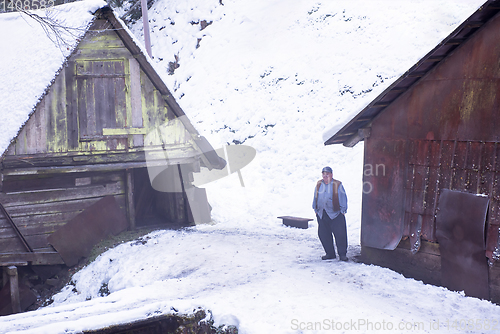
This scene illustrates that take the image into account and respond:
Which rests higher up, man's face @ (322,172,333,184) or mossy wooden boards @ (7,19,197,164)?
mossy wooden boards @ (7,19,197,164)

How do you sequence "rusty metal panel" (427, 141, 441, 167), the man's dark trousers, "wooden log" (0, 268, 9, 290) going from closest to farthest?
1. "rusty metal panel" (427, 141, 441, 167)
2. the man's dark trousers
3. "wooden log" (0, 268, 9, 290)

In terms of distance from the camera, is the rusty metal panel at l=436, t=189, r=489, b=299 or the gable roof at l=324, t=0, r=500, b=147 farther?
the rusty metal panel at l=436, t=189, r=489, b=299

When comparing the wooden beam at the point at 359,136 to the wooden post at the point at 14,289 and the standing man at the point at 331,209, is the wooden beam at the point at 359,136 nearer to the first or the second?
the standing man at the point at 331,209

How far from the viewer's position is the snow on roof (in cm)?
826

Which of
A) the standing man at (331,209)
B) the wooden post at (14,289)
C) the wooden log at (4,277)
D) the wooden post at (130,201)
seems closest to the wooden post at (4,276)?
the wooden log at (4,277)

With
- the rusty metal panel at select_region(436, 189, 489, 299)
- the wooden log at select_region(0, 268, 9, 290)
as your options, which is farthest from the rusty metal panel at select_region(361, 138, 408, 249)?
the wooden log at select_region(0, 268, 9, 290)

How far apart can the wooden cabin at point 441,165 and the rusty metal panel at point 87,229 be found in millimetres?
6086

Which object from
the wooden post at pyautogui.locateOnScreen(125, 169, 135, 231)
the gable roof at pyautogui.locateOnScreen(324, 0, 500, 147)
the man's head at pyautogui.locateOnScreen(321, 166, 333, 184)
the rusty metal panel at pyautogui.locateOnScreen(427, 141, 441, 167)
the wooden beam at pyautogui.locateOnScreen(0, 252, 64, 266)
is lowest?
the wooden beam at pyautogui.locateOnScreen(0, 252, 64, 266)

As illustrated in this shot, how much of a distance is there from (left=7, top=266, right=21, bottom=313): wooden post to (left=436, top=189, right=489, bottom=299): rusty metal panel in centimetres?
815

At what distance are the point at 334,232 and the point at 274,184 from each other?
7.13 meters

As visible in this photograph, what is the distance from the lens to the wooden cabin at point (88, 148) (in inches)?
332

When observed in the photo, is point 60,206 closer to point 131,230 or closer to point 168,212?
point 131,230

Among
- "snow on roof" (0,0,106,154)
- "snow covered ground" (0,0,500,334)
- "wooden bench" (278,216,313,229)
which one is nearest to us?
"snow covered ground" (0,0,500,334)

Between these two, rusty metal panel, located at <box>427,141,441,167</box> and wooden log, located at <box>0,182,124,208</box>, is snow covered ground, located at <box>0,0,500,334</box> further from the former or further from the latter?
rusty metal panel, located at <box>427,141,441,167</box>
